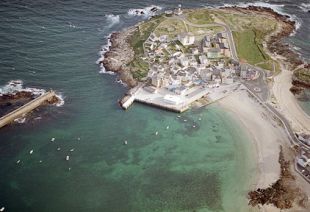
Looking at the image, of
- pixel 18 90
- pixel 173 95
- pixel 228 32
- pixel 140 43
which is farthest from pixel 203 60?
pixel 18 90

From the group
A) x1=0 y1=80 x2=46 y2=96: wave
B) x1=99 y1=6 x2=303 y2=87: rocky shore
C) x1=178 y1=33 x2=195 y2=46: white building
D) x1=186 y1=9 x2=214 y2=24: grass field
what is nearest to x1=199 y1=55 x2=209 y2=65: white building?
x1=178 y1=33 x2=195 y2=46: white building

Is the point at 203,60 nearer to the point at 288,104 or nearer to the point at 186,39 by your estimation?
the point at 186,39

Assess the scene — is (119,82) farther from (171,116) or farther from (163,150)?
(163,150)

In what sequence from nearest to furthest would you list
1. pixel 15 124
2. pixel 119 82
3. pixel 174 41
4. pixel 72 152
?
pixel 72 152 → pixel 15 124 → pixel 119 82 → pixel 174 41

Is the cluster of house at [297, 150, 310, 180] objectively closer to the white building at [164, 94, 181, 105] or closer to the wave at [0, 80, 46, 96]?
the white building at [164, 94, 181, 105]

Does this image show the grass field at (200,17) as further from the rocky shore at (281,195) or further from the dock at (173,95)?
the rocky shore at (281,195)

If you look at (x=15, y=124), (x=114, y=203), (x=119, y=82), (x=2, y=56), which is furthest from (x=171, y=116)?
(x=2, y=56)
